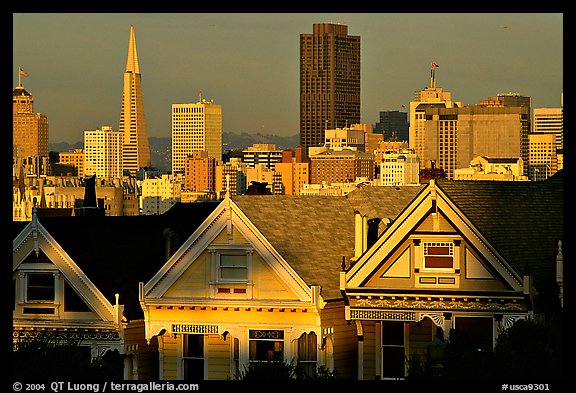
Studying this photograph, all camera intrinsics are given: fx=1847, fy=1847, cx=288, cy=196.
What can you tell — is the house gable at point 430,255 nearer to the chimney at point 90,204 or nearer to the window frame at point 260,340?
the window frame at point 260,340

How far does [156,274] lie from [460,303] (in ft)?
14.4

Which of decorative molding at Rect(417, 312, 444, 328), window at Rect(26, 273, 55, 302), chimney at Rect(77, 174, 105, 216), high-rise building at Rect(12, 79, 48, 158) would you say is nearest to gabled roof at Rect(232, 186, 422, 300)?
decorative molding at Rect(417, 312, 444, 328)

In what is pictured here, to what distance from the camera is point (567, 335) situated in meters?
20.2

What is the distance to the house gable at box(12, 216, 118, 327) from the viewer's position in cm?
2700

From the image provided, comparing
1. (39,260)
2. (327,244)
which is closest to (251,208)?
(327,244)

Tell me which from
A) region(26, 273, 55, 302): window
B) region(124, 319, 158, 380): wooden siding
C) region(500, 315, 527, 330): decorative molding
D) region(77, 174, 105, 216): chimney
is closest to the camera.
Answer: region(500, 315, 527, 330): decorative molding

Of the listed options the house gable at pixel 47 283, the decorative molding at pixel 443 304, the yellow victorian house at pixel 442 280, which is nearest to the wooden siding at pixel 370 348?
the yellow victorian house at pixel 442 280

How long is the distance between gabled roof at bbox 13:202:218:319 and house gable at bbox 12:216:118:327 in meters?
0.41

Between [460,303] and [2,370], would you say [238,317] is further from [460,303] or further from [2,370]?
[2,370]

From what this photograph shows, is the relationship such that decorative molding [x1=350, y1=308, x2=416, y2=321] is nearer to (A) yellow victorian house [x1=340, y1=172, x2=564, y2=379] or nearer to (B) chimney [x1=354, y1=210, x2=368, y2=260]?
(A) yellow victorian house [x1=340, y1=172, x2=564, y2=379]

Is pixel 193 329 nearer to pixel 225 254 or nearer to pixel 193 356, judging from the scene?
pixel 193 356

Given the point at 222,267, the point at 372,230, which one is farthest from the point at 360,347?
the point at 372,230

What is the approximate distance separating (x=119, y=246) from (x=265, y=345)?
13.1ft

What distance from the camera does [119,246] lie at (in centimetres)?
2911
